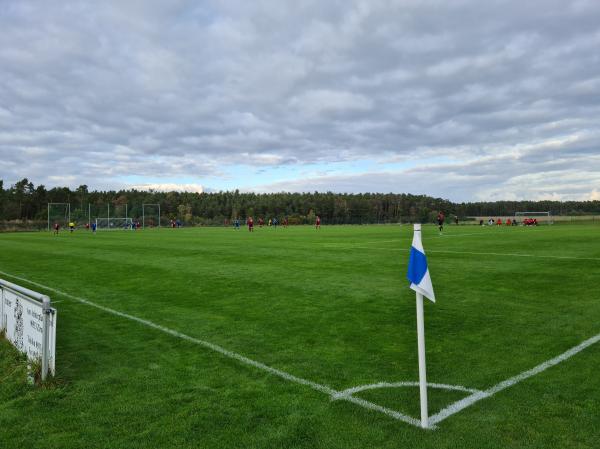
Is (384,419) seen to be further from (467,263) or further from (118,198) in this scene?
(118,198)

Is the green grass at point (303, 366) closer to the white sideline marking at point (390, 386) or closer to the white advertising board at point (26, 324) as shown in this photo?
the white sideline marking at point (390, 386)

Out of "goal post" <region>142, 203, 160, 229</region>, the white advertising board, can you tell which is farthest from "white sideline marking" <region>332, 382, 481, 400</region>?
"goal post" <region>142, 203, 160, 229</region>

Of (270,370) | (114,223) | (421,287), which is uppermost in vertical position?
(421,287)

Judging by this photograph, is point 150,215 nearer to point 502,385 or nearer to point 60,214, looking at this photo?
point 60,214

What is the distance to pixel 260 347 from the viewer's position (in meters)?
6.95

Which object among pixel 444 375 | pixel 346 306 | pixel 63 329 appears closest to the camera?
pixel 444 375

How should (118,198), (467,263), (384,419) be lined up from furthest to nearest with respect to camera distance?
(118,198) → (467,263) → (384,419)

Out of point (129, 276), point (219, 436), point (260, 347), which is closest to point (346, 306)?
point (260, 347)

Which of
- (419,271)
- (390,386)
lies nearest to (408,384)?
(390,386)

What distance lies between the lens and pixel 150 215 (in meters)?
78.7

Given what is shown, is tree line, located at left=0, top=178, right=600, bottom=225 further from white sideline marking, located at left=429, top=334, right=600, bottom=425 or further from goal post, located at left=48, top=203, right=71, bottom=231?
white sideline marking, located at left=429, top=334, right=600, bottom=425

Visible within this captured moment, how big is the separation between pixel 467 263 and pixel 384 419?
14.0 m

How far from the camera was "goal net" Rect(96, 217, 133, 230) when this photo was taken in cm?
6844

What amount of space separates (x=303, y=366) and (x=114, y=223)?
69520 millimetres
